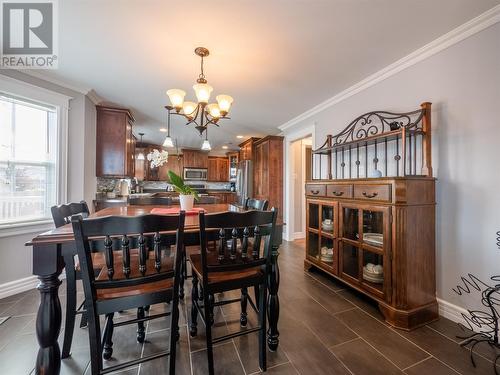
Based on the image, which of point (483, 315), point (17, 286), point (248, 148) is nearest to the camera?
point (483, 315)

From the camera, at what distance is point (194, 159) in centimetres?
724

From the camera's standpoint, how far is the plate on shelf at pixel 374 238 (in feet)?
6.22

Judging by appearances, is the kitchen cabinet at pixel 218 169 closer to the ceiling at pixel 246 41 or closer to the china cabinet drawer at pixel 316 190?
the ceiling at pixel 246 41

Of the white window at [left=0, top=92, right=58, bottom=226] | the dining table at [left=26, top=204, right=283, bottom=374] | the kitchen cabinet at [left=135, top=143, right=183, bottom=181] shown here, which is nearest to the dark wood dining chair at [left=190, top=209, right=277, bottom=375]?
the dining table at [left=26, top=204, right=283, bottom=374]

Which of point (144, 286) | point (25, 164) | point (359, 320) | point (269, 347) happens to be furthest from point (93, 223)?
point (25, 164)

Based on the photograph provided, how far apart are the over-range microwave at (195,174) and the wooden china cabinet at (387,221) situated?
5.21 m

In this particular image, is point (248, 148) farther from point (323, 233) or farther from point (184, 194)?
point (184, 194)

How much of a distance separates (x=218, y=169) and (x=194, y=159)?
2.92 ft

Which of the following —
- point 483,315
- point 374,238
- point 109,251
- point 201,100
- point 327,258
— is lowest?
point 483,315

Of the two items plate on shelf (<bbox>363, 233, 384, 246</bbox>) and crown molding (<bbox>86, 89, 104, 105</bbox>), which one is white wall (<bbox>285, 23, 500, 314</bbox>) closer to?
plate on shelf (<bbox>363, 233, 384, 246</bbox>)

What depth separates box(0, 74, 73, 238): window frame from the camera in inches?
89.0

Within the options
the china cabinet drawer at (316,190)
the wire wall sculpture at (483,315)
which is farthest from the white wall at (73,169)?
the wire wall sculpture at (483,315)

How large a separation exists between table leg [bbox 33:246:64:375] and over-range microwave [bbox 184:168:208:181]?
6143mm

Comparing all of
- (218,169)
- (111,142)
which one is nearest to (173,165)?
(218,169)
